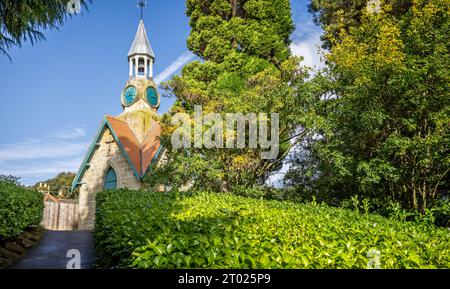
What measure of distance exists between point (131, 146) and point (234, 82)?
7.02 metres

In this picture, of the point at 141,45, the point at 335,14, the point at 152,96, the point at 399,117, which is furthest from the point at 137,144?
the point at 399,117

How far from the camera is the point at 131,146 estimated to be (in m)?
19.2

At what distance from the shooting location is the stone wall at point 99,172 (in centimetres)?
1897

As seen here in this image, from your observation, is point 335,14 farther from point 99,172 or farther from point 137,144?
point 99,172

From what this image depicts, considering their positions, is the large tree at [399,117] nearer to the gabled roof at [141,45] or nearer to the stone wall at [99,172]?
the stone wall at [99,172]

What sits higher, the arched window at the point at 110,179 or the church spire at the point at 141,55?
the church spire at the point at 141,55

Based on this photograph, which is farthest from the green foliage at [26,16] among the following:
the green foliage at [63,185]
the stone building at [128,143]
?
the green foliage at [63,185]

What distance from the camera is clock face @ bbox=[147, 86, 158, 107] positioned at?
21.8 meters

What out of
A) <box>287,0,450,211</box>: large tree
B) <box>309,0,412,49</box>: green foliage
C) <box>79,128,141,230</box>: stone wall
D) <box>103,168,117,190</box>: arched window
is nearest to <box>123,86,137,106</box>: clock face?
<box>79,128,141,230</box>: stone wall

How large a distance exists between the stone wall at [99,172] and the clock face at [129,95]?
2.68m

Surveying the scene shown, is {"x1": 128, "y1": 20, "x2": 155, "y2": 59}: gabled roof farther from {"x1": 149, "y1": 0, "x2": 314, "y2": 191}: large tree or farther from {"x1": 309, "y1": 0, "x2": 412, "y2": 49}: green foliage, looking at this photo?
{"x1": 309, "y1": 0, "x2": 412, "y2": 49}: green foliage
